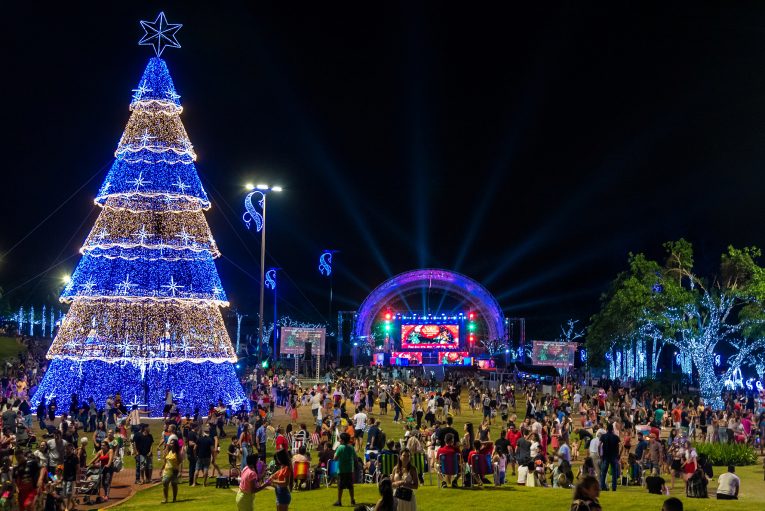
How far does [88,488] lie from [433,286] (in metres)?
70.3

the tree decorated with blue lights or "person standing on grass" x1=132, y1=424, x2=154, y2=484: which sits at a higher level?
the tree decorated with blue lights

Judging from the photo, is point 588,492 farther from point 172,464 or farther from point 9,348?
point 9,348

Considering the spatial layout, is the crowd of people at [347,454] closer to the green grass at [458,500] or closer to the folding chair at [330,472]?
the folding chair at [330,472]

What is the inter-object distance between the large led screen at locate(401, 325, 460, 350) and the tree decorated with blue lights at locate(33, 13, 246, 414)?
5099 cm

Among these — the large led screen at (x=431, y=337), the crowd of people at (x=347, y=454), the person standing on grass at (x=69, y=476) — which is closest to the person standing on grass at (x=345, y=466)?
the crowd of people at (x=347, y=454)

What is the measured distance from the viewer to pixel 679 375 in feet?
179

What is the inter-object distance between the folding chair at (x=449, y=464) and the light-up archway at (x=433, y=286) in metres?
66.0

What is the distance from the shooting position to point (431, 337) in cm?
8350

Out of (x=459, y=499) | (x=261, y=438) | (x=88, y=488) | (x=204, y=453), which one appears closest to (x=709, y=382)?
(x=261, y=438)

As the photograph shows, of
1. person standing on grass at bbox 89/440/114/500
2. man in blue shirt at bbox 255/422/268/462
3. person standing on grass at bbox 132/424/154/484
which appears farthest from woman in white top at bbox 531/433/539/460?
person standing on grass at bbox 89/440/114/500

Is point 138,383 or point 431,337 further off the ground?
point 431,337

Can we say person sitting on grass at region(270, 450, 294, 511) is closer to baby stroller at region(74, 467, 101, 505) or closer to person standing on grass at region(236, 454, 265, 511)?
person standing on grass at region(236, 454, 265, 511)

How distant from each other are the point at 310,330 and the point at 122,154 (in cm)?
1724

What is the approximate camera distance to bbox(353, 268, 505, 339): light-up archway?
3314 inches
